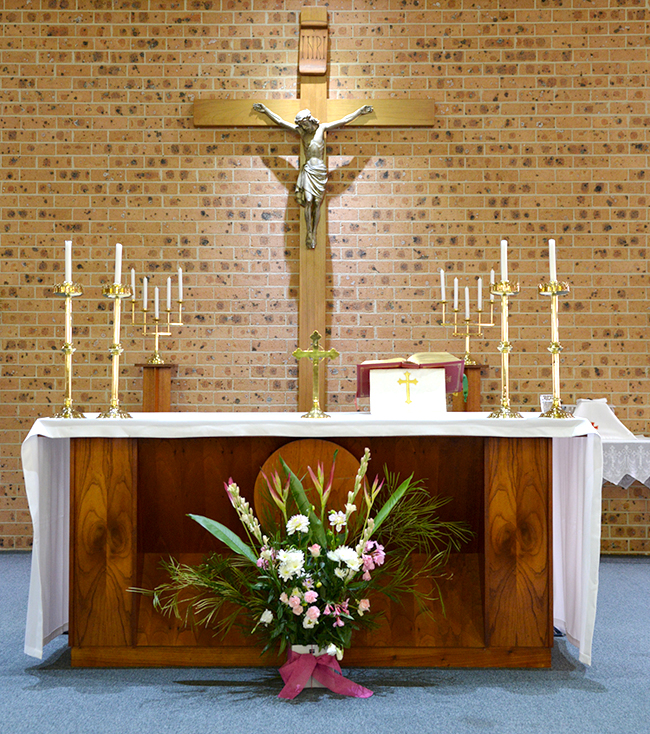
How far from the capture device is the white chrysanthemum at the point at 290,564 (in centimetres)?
219

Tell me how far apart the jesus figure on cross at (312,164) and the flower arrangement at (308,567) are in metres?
2.48

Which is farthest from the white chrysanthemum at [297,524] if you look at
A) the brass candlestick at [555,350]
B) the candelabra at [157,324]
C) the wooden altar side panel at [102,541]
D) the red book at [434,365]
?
the candelabra at [157,324]

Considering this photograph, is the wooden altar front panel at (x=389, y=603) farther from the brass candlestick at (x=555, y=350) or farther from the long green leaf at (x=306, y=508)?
the long green leaf at (x=306, y=508)

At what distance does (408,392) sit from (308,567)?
Result: 2.92ft

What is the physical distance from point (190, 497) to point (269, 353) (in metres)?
2.13

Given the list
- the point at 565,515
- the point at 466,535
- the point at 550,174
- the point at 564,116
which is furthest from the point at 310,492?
the point at 564,116

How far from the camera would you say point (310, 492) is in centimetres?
254

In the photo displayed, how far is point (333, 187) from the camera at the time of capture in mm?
4824

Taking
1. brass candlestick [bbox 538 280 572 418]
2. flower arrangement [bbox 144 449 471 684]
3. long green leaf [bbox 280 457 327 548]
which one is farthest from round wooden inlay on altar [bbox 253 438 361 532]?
brass candlestick [bbox 538 280 572 418]

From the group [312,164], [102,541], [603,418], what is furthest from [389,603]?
[312,164]

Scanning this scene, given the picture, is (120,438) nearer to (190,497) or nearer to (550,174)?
(190,497)

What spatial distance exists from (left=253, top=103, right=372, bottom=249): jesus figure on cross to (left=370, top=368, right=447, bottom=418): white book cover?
6.76ft

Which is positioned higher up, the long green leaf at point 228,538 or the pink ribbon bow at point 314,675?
the long green leaf at point 228,538

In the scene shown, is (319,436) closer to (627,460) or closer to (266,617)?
(266,617)
